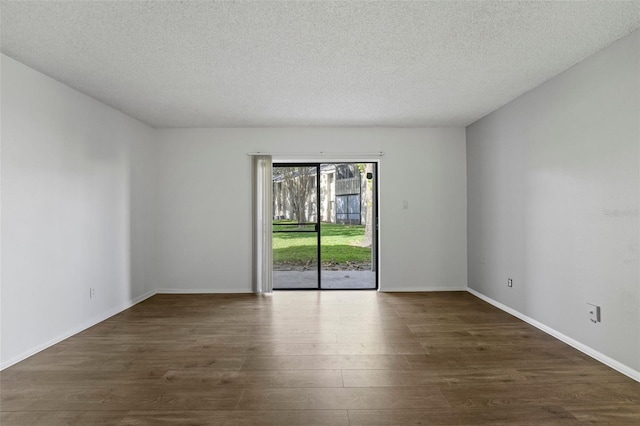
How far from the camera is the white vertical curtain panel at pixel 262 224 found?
5.11 meters

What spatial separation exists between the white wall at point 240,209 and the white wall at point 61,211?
0.55 metres

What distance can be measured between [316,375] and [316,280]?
3.11 m

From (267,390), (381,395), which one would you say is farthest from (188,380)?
(381,395)

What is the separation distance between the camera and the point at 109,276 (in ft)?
13.3

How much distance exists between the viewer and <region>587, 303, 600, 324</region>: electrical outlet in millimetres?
2771

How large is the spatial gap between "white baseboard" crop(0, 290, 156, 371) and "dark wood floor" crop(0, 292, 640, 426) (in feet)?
0.29

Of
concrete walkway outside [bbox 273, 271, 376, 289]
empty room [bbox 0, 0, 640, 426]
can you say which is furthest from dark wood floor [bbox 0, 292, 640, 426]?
concrete walkway outside [bbox 273, 271, 376, 289]

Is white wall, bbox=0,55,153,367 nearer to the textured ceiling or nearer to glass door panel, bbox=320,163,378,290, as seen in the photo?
the textured ceiling

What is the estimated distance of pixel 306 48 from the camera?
2.66 m

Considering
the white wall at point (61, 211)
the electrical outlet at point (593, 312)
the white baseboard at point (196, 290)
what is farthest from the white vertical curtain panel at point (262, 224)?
the electrical outlet at point (593, 312)

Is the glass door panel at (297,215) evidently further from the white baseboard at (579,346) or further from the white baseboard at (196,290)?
the white baseboard at (579,346)

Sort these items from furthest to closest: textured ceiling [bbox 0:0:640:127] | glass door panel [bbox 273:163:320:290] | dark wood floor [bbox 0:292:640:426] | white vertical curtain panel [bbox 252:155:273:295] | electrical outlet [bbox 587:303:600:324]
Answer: glass door panel [bbox 273:163:320:290], white vertical curtain panel [bbox 252:155:273:295], electrical outlet [bbox 587:303:600:324], textured ceiling [bbox 0:0:640:127], dark wood floor [bbox 0:292:640:426]

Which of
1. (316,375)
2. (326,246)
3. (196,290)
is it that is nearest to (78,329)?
(196,290)

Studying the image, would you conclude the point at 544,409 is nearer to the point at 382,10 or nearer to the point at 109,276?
the point at 382,10
